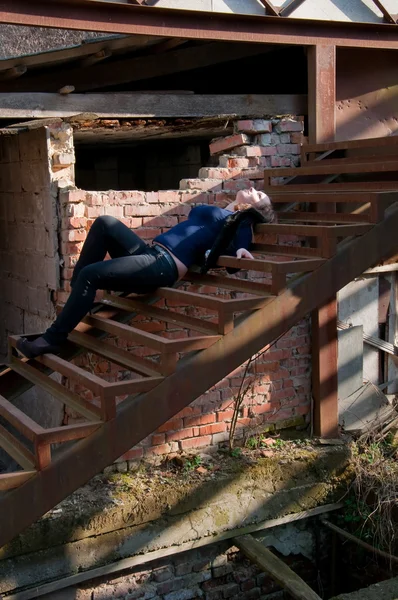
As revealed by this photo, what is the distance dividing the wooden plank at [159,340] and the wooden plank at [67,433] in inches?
20.6

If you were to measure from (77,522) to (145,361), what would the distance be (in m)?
1.47

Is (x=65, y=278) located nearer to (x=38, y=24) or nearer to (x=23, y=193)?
(x=23, y=193)

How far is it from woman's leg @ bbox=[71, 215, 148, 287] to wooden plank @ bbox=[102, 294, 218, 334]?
1.03 feet

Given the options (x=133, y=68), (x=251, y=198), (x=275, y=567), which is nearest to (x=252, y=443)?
(x=275, y=567)

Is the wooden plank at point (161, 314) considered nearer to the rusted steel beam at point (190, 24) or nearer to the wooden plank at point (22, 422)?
the wooden plank at point (22, 422)

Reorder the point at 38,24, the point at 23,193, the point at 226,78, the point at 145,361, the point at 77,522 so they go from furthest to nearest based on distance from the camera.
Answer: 1. the point at 226,78
2. the point at 23,193
3. the point at 77,522
4. the point at 38,24
5. the point at 145,361

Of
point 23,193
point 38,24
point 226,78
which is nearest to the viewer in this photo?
point 38,24

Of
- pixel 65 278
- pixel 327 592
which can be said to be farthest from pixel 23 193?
pixel 327 592

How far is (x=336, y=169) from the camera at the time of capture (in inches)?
211

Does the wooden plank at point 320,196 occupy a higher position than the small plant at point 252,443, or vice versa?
the wooden plank at point 320,196

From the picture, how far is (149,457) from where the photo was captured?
587 cm

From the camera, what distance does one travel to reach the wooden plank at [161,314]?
4.53 meters

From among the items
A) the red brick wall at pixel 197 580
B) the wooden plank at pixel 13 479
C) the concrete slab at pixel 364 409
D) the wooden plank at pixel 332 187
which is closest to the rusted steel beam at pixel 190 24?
the wooden plank at pixel 332 187

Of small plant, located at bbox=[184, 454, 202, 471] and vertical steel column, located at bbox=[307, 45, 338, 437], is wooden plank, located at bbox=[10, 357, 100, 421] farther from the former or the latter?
vertical steel column, located at bbox=[307, 45, 338, 437]
